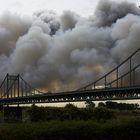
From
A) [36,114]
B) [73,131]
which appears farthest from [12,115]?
[73,131]

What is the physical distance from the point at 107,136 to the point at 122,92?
34.7 m

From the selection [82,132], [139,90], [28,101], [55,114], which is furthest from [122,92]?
[28,101]

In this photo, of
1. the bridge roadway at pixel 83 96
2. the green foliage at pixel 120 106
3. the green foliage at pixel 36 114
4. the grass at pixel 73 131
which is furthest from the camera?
the green foliage at pixel 120 106

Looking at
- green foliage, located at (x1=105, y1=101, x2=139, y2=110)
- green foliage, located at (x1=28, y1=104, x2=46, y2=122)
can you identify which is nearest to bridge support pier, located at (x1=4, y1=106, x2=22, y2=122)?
green foliage, located at (x1=28, y1=104, x2=46, y2=122)

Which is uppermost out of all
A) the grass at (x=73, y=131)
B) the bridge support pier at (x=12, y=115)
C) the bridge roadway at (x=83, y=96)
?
the bridge roadway at (x=83, y=96)

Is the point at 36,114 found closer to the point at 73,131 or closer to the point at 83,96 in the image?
the point at 83,96

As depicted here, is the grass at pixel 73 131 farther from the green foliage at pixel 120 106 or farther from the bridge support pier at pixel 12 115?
the green foliage at pixel 120 106

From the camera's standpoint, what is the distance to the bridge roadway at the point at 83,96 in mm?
97125

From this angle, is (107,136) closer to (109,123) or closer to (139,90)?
(109,123)

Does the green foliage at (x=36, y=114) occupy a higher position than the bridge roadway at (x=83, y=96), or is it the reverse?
the bridge roadway at (x=83, y=96)

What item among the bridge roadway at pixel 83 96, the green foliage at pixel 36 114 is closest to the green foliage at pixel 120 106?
the bridge roadway at pixel 83 96

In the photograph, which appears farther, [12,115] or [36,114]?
[12,115]

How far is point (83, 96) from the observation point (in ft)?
388

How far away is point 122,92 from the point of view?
9975cm
